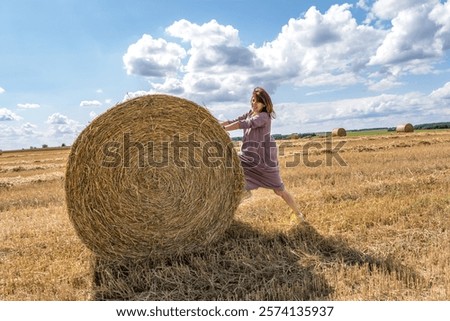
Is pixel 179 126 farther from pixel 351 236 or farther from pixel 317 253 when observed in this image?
pixel 351 236

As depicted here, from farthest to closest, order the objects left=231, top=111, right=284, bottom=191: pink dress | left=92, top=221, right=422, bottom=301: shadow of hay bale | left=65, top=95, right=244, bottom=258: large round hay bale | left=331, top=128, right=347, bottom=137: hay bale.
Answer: left=331, top=128, right=347, bottom=137: hay bale → left=231, top=111, right=284, bottom=191: pink dress → left=65, top=95, right=244, bottom=258: large round hay bale → left=92, top=221, right=422, bottom=301: shadow of hay bale

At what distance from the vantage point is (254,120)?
5477 millimetres

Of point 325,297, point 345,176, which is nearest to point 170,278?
point 325,297

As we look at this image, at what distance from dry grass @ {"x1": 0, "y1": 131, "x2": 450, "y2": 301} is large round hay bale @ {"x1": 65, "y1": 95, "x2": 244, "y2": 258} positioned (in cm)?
26

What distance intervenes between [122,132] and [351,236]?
2829 mm

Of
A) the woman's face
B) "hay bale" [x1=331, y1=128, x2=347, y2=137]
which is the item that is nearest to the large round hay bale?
the woman's face

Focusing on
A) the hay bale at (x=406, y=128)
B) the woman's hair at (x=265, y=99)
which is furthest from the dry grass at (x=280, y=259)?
the hay bale at (x=406, y=128)

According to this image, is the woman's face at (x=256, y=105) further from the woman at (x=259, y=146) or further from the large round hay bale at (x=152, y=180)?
the large round hay bale at (x=152, y=180)

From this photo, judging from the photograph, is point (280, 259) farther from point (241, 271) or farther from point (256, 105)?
point (256, 105)

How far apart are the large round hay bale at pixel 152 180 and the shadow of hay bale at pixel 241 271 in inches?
10.1

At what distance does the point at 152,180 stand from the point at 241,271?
4.65ft

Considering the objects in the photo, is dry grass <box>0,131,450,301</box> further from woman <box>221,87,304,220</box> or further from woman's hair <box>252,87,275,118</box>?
woman's hair <box>252,87,275,118</box>

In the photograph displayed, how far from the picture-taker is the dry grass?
3967mm

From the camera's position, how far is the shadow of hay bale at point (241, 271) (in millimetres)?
3951
